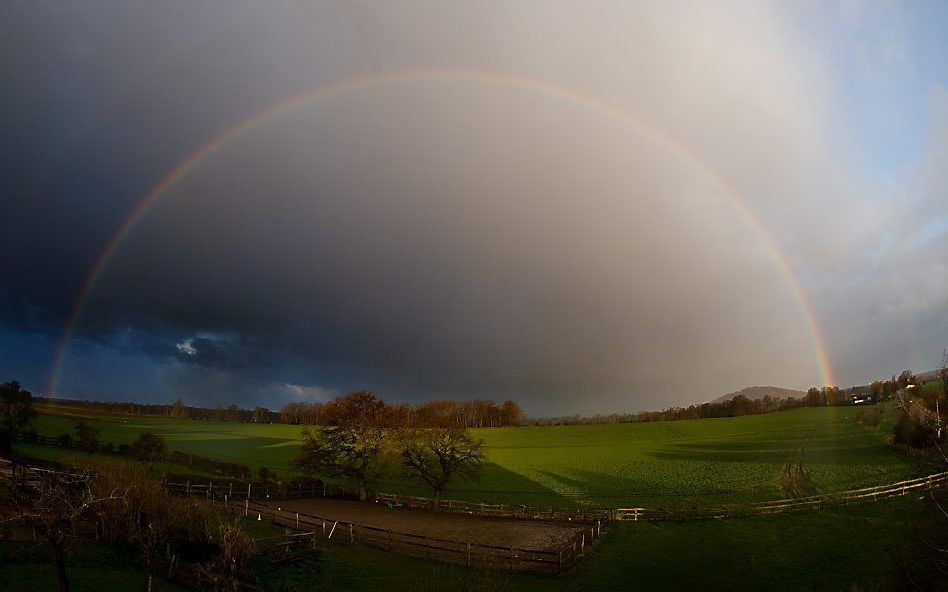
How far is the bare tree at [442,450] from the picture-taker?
4919 centimetres

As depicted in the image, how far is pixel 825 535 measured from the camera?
33594 mm

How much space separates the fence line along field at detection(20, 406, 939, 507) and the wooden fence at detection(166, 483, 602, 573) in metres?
19.9

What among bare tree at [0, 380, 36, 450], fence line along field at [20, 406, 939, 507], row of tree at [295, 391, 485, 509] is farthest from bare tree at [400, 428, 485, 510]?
bare tree at [0, 380, 36, 450]

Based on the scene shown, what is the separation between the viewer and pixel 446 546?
3206cm

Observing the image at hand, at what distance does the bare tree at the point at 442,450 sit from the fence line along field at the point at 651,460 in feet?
18.0

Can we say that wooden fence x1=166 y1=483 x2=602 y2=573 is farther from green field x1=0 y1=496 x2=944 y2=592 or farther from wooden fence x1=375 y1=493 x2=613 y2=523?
wooden fence x1=375 y1=493 x2=613 y2=523

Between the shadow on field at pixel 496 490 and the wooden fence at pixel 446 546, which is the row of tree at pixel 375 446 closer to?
the shadow on field at pixel 496 490

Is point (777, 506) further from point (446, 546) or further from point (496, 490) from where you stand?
point (496, 490)

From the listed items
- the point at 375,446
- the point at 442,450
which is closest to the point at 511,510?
the point at 442,450

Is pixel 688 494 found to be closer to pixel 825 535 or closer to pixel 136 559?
pixel 825 535

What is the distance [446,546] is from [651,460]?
50.0 meters

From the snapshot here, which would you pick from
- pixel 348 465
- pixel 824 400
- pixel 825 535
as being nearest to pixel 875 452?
pixel 825 535

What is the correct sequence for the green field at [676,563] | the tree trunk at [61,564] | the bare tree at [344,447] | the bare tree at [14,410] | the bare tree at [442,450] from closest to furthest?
the tree trunk at [61,564] < the green field at [676,563] < the bare tree at [442,450] < the bare tree at [344,447] < the bare tree at [14,410]

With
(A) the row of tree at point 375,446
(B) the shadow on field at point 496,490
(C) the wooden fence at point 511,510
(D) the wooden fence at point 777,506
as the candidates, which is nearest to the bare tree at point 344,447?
(A) the row of tree at point 375,446
